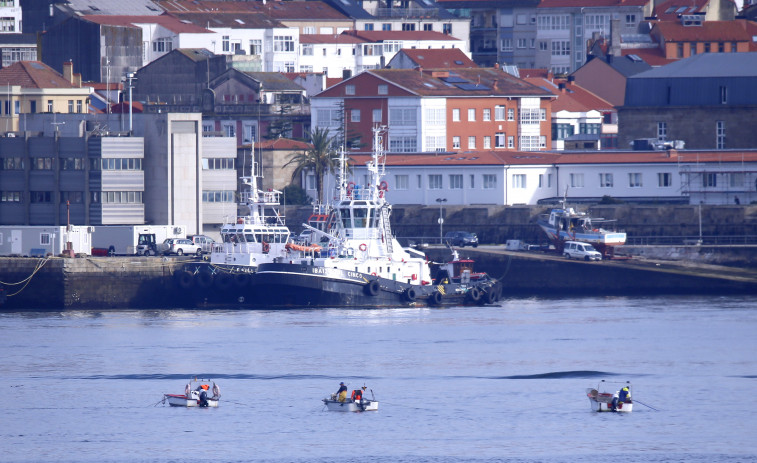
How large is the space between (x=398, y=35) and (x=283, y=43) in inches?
466

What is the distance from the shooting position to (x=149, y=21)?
139750 millimetres

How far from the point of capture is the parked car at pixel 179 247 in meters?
86.0

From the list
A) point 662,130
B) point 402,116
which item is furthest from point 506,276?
point 662,130

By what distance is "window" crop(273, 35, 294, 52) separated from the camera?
148 metres

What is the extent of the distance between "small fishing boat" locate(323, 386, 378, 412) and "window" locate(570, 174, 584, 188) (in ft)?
166

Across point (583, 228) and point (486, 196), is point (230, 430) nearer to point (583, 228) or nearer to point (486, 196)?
point (583, 228)

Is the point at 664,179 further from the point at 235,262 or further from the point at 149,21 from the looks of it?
the point at 149,21

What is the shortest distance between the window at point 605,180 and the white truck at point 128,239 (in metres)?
28.3

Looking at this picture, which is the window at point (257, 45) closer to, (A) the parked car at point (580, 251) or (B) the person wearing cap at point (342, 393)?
(A) the parked car at point (580, 251)

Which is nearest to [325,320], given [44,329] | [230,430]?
[44,329]

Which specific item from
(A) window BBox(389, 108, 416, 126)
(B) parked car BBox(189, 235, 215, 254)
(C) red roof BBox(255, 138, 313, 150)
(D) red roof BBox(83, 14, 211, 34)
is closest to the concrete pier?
(B) parked car BBox(189, 235, 215, 254)

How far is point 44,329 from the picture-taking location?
70.3m

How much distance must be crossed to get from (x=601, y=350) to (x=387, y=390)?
12281 mm

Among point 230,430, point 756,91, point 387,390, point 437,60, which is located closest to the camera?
point 230,430
